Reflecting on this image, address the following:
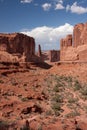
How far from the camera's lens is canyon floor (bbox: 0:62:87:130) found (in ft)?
57.6

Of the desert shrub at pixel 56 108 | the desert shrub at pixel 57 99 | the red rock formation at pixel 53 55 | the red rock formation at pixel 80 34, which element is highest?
the red rock formation at pixel 80 34

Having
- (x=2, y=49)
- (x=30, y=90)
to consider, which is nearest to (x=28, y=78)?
(x=30, y=90)

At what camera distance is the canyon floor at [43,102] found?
57.6 feet

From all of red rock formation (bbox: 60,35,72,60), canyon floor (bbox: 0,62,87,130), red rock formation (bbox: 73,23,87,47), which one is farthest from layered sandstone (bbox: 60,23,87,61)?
canyon floor (bbox: 0,62,87,130)

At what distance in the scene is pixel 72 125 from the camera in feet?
56.5

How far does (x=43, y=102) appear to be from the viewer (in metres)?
25.0

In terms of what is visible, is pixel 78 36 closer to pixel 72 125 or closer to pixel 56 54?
pixel 72 125

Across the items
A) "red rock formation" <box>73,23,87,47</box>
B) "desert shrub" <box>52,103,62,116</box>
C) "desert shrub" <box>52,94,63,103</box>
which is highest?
"red rock formation" <box>73,23,87,47</box>

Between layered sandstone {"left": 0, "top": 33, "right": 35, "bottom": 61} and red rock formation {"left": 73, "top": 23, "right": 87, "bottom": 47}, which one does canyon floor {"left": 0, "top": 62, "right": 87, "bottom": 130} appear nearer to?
red rock formation {"left": 73, "top": 23, "right": 87, "bottom": 47}

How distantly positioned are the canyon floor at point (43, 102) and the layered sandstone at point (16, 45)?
26.4m

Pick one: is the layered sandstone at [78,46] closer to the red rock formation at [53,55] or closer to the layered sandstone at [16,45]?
the layered sandstone at [16,45]

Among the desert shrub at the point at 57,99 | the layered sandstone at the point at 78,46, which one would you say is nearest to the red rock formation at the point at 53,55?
the layered sandstone at the point at 78,46

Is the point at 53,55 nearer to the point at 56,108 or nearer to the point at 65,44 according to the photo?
the point at 65,44

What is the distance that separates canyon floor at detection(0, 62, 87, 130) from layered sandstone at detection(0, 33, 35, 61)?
2641 cm
